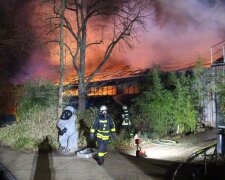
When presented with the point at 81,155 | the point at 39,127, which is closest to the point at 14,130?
the point at 39,127

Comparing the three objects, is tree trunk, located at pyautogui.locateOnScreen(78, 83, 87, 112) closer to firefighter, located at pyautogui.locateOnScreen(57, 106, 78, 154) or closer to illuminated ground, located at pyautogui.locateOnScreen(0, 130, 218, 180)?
illuminated ground, located at pyautogui.locateOnScreen(0, 130, 218, 180)

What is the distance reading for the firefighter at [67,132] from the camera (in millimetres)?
13602

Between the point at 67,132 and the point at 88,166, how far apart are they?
2804mm

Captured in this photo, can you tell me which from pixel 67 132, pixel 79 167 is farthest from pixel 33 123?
pixel 79 167

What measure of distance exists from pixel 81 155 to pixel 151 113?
7.18 metres

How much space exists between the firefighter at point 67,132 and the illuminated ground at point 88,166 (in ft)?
1.75

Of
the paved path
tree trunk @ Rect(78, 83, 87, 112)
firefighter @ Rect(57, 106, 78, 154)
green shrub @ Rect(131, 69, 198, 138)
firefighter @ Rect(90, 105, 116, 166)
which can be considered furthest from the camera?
tree trunk @ Rect(78, 83, 87, 112)

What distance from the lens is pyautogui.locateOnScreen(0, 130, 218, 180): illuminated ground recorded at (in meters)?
10.1

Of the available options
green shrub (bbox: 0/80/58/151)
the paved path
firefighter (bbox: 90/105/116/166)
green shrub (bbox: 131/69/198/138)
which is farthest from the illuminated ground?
green shrub (bbox: 131/69/198/138)

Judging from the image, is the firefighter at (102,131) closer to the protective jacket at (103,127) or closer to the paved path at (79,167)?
the protective jacket at (103,127)

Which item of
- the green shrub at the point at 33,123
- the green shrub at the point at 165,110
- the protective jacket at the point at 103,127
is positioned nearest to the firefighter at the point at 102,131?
the protective jacket at the point at 103,127

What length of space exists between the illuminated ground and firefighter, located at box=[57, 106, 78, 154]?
1.75 ft

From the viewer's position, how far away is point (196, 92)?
66.9ft

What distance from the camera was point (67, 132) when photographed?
13.7 m
